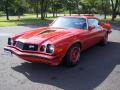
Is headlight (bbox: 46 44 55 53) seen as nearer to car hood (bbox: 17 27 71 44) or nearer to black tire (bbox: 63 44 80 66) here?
car hood (bbox: 17 27 71 44)

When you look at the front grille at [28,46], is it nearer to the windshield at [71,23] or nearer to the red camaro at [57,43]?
the red camaro at [57,43]

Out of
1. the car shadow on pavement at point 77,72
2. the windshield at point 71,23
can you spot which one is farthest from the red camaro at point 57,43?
the car shadow on pavement at point 77,72

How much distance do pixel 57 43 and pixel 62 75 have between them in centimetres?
82

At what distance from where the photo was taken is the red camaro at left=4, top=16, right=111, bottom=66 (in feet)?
17.8

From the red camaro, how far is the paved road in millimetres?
354

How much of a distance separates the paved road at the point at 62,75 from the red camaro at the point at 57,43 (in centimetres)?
35

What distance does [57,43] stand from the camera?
5449 mm

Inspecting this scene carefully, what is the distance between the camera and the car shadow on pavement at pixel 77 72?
4926 mm

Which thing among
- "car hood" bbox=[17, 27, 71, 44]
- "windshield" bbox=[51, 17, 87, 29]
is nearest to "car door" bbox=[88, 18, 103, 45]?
"windshield" bbox=[51, 17, 87, 29]

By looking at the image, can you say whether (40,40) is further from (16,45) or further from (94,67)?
(94,67)

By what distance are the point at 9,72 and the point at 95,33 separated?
3521mm

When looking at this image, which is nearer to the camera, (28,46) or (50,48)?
(50,48)

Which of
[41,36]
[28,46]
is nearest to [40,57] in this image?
[28,46]

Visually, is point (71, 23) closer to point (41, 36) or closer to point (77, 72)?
point (41, 36)
